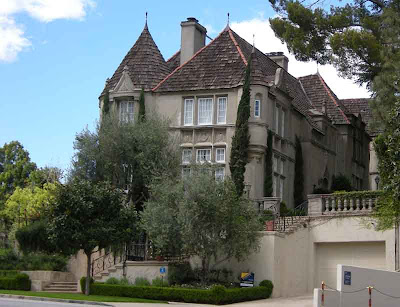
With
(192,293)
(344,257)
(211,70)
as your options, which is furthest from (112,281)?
(211,70)

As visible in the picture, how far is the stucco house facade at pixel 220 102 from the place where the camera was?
140 feet

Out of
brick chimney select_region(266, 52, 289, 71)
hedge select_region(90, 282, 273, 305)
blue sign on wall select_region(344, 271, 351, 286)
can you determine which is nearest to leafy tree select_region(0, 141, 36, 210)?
brick chimney select_region(266, 52, 289, 71)

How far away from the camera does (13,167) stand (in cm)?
8106

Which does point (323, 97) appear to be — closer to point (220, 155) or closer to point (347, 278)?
point (220, 155)

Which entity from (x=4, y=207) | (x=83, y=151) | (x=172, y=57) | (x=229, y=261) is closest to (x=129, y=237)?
(x=229, y=261)

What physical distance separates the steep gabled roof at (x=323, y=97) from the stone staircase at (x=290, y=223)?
56.9ft

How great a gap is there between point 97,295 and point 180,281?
11.9 feet

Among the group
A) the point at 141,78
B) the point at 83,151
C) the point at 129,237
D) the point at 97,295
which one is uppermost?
the point at 141,78

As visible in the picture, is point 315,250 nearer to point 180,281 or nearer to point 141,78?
point 180,281

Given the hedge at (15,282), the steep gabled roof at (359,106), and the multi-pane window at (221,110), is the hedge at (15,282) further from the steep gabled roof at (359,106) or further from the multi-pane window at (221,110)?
the steep gabled roof at (359,106)

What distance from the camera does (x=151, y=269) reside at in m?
35.4

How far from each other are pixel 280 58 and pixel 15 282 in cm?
2591

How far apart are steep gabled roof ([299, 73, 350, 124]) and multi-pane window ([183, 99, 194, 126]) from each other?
12762 millimetres

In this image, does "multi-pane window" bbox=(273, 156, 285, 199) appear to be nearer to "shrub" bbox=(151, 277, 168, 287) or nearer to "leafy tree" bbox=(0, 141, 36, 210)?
"shrub" bbox=(151, 277, 168, 287)
